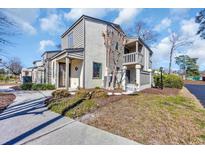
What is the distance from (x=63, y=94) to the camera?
9469 millimetres

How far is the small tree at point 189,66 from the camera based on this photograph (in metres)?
61.5

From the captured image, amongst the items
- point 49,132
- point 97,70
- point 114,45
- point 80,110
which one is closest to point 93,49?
point 97,70

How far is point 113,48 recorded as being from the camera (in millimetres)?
16719

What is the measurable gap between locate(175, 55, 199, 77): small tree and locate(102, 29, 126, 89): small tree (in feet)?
175

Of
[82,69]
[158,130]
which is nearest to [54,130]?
[158,130]

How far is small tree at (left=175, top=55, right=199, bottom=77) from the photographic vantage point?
6153cm

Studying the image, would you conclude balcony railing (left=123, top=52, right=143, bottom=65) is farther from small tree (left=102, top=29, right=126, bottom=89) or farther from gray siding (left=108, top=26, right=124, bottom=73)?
small tree (left=102, top=29, right=126, bottom=89)

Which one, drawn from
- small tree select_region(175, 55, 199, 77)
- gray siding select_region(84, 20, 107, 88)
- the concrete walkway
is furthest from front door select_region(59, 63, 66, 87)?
small tree select_region(175, 55, 199, 77)

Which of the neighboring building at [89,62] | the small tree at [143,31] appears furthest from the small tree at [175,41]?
the neighboring building at [89,62]

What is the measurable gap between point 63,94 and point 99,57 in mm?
6559

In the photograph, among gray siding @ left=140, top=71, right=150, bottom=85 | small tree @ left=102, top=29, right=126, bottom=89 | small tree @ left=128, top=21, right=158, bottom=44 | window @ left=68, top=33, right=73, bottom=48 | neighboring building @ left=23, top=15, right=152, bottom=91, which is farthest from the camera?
small tree @ left=128, top=21, right=158, bottom=44

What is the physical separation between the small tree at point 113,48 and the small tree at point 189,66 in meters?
53.2

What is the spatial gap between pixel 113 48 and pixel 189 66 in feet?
184
